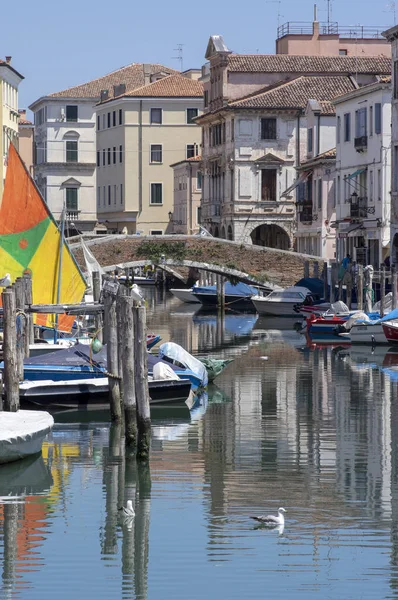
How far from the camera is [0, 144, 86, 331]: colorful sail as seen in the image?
99.8 feet

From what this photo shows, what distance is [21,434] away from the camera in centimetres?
1834

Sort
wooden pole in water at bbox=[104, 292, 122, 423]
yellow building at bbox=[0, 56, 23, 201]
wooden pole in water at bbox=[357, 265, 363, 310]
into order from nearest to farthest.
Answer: wooden pole in water at bbox=[104, 292, 122, 423]
wooden pole in water at bbox=[357, 265, 363, 310]
yellow building at bbox=[0, 56, 23, 201]

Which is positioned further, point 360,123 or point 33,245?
point 360,123

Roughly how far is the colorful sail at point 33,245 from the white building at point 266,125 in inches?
1358

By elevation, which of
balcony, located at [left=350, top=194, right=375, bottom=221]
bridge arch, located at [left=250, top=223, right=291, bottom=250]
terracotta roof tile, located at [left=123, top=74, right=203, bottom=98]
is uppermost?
terracotta roof tile, located at [left=123, top=74, right=203, bottom=98]

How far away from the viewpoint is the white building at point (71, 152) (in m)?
91.8

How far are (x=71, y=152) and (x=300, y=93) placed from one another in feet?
101

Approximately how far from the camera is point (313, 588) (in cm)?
1319

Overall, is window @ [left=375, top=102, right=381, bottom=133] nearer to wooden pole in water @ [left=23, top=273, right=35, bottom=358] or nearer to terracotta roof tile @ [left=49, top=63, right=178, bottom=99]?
wooden pole in water @ [left=23, top=273, right=35, bottom=358]

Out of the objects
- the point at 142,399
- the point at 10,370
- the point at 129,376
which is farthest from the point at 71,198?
the point at 142,399

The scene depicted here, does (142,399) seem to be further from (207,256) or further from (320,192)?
(320,192)

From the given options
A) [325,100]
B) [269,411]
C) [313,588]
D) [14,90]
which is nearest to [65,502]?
[313,588]

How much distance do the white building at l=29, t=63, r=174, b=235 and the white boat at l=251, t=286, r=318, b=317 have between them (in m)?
40.1

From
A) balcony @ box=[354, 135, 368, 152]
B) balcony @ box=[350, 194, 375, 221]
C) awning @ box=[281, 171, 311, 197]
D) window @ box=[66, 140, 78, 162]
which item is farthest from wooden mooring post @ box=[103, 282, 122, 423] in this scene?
window @ box=[66, 140, 78, 162]
